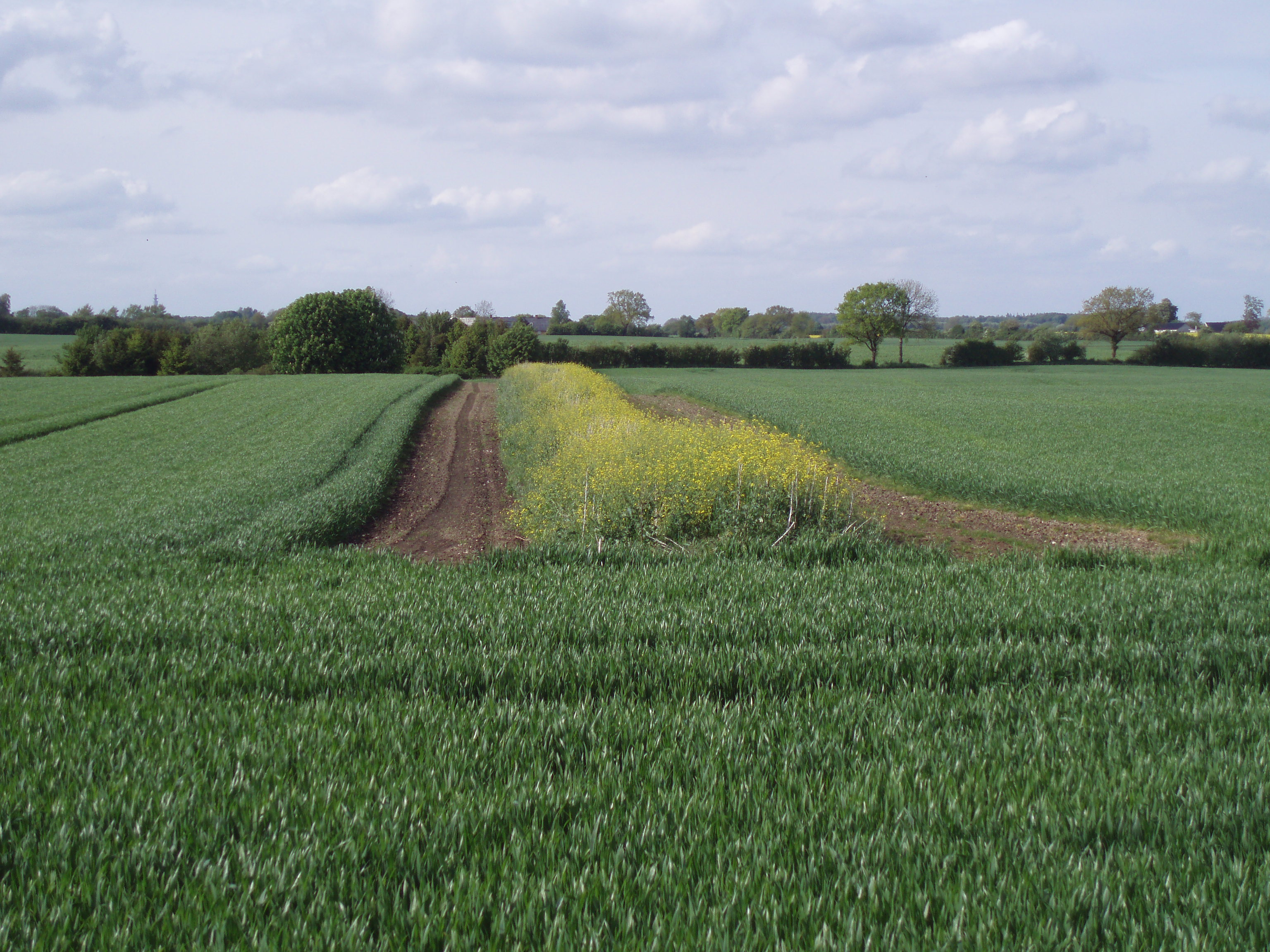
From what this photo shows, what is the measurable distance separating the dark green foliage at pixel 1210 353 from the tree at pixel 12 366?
337ft

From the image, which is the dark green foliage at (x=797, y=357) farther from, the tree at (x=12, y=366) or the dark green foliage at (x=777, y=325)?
the tree at (x=12, y=366)

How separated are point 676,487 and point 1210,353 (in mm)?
88234

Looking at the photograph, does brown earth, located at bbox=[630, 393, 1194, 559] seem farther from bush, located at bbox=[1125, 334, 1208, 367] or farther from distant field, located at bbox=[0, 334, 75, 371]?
bush, located at bbox=[1125, 334, 1208, 367]

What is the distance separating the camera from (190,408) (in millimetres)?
35125

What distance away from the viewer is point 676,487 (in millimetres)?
12328

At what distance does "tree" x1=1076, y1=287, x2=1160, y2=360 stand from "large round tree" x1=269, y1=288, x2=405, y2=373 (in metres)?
76.3

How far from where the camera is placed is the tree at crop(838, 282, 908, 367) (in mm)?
81250

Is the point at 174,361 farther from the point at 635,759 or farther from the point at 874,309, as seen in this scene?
the point at 635,759

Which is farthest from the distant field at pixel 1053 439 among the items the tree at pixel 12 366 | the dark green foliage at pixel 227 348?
the tree at pixel 12 366

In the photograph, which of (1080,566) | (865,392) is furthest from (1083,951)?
(865,392)

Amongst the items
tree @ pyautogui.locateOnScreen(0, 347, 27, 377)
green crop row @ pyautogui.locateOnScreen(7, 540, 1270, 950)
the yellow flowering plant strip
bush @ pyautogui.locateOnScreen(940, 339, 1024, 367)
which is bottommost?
A: green crop row @ pyautogui.locateOnScreen(7, 540, 1270, 950)

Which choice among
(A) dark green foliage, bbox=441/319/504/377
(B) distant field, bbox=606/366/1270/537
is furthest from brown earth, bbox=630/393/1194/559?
(A) dark green foliage, bbox=441/319/504/377

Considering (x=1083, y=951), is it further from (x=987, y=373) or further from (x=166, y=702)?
(x=987, y=373)

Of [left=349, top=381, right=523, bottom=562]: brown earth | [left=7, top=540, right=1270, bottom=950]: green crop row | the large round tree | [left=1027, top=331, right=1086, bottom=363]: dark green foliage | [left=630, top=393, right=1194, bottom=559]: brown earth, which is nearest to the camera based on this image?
[left=7, top=540, right=1270, bottom=950]: green crop row
